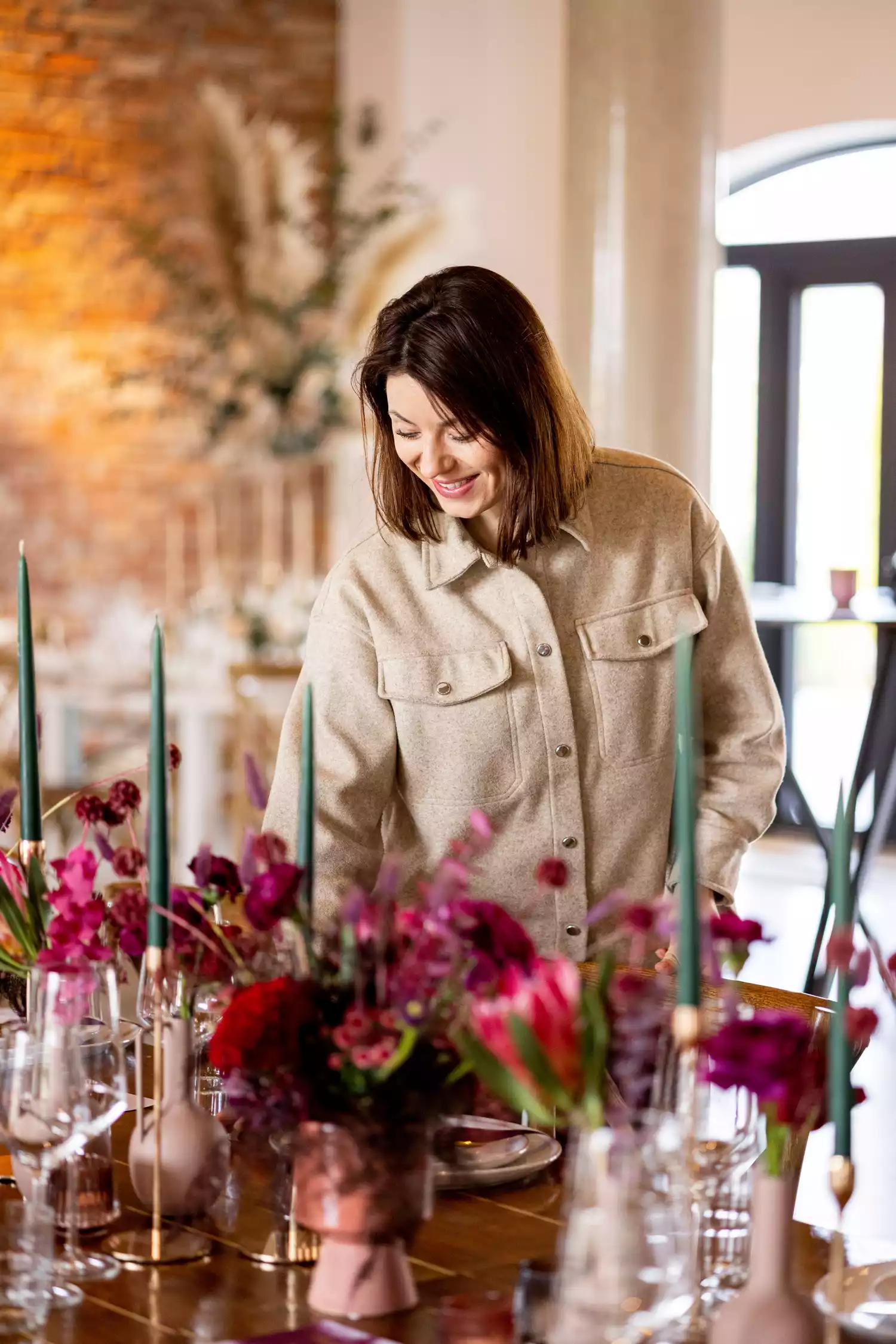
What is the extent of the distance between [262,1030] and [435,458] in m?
0.83

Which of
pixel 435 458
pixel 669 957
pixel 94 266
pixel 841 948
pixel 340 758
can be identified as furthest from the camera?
pixel 94 266

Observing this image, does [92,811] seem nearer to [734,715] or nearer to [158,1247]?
[158,1247]

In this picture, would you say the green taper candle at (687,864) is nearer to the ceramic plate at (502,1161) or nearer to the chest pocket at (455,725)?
the ceramic plate at (502,1161)

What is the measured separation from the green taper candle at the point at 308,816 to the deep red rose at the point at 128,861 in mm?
118

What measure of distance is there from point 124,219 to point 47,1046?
584cm

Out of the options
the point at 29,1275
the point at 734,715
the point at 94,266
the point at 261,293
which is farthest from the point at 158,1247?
the point at 94,266

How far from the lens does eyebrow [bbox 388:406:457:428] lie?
5.68ft

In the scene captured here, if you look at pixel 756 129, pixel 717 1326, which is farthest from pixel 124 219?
pixel 717 1326

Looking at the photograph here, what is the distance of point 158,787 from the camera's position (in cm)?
108

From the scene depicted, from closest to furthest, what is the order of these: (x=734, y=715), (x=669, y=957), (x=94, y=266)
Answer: (x=669, y=957)
(x=734, y=715)
(x=94, y=266)

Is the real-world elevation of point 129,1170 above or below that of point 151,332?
below

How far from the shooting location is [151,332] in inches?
259

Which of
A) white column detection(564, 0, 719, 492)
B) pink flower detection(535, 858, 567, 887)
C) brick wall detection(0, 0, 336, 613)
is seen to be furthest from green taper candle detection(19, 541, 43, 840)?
brick wall detection(0, 0, 336, 613)

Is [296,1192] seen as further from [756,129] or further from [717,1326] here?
[756,129]
